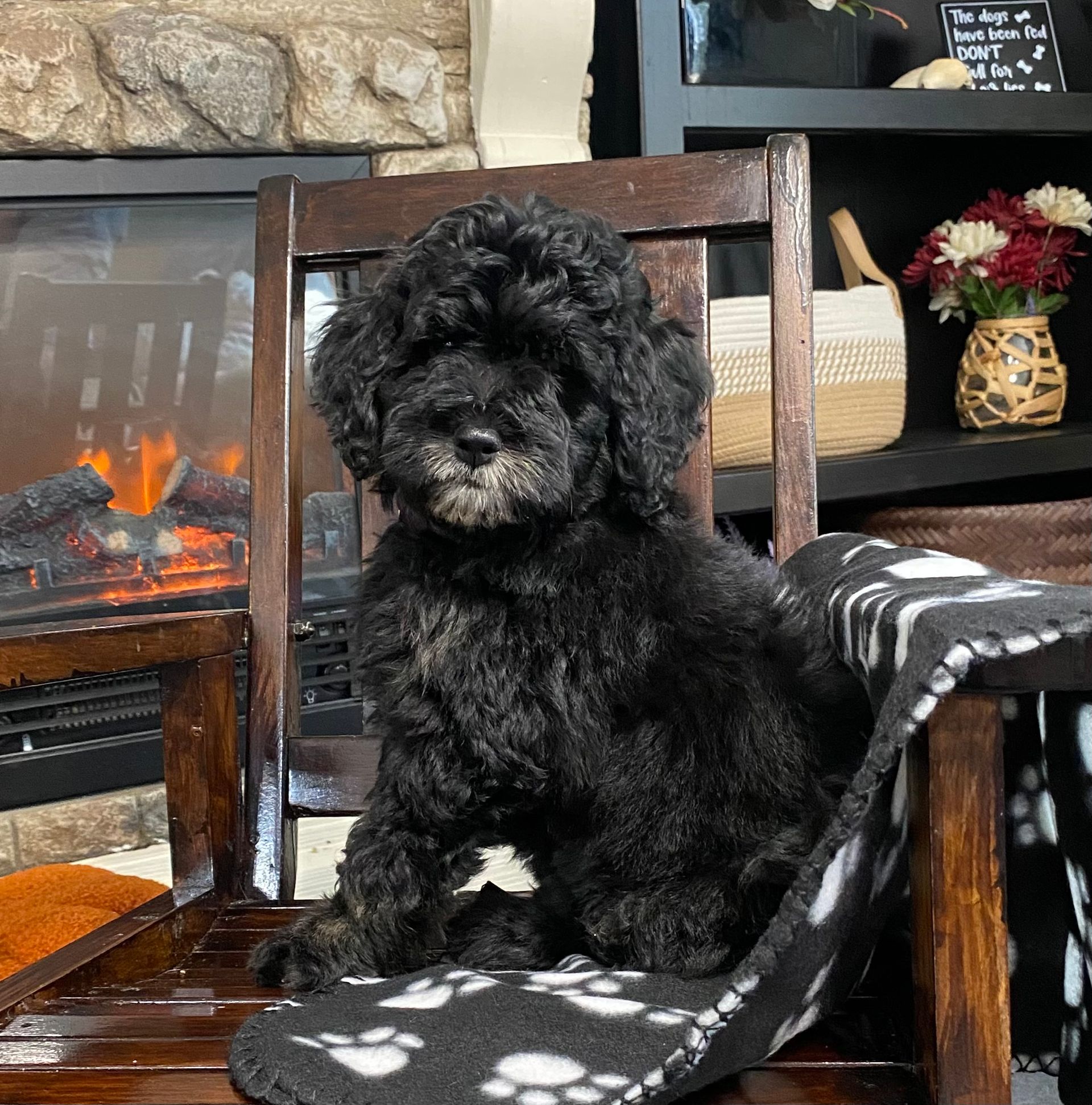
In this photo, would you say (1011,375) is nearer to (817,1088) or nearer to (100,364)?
(100,364)

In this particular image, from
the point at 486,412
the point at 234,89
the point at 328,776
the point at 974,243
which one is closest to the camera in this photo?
the point at 486,412

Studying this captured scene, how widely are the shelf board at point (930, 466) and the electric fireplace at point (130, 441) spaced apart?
2.70 ft

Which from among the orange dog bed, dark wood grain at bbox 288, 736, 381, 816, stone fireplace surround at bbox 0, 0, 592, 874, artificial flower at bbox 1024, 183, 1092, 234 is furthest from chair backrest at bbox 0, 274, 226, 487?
artificial flower at bbox 1024, 183, 1092, 234

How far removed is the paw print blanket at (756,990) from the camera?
0.79 meters

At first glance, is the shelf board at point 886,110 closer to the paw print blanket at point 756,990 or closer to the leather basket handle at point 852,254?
the leather basket handle at point 852,254

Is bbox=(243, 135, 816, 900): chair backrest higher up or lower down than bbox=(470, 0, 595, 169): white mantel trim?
lower down

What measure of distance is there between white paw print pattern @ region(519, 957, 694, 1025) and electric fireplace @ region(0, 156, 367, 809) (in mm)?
1501

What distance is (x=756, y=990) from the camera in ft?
2.71

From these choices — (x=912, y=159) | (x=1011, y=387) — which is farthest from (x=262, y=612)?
(x=912, y=159)

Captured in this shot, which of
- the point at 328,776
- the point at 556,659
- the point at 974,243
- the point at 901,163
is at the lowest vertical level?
the point at 328,776

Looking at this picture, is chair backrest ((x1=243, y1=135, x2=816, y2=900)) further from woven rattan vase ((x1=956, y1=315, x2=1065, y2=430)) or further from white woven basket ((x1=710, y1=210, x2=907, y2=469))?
woven rattan vase ((x1=956, y1=315, x2=1065, y2=430))

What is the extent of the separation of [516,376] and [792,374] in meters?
0.52

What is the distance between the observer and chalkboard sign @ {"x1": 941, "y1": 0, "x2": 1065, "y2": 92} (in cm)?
314

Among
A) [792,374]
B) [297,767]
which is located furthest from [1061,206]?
[297,767]
